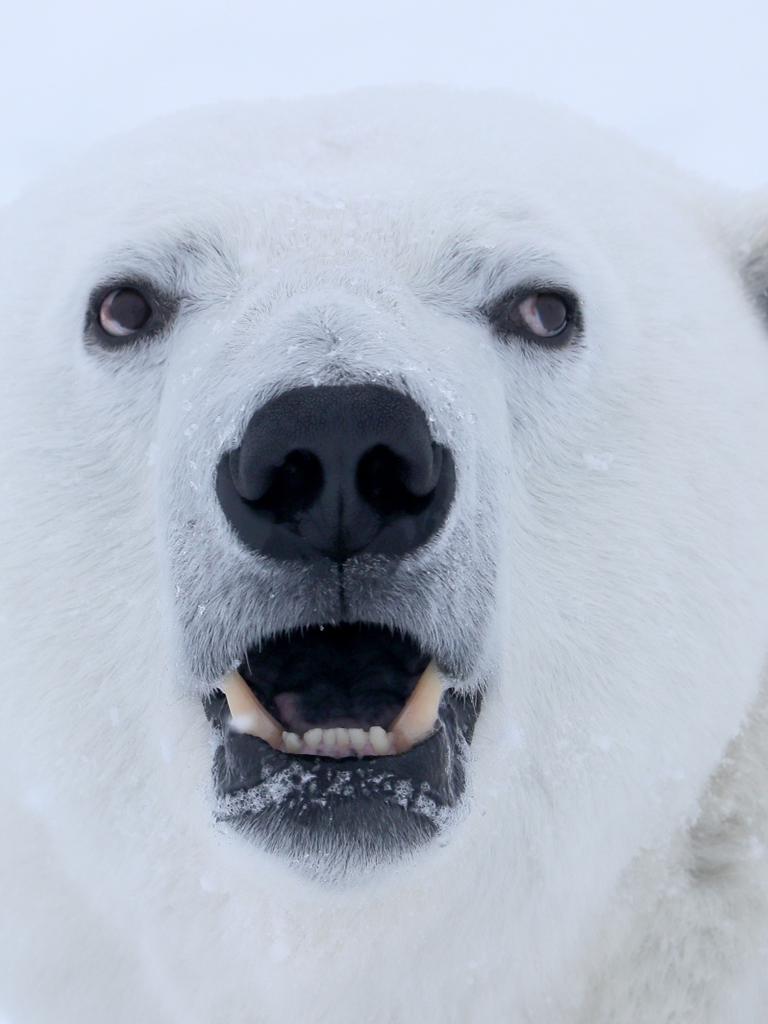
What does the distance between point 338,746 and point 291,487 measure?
0.42 m

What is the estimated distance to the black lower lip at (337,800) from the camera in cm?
185

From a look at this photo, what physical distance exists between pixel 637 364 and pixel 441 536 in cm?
78

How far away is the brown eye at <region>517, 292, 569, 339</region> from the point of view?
2.31 m

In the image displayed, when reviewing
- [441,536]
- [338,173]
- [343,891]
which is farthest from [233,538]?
[338,173]

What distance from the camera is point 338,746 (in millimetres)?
1841

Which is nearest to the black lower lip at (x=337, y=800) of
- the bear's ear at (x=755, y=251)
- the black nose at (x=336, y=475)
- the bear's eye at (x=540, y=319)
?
the black nose at (x=336, y=475)

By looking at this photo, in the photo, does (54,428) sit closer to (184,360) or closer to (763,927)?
(184,360)

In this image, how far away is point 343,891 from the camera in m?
1.93

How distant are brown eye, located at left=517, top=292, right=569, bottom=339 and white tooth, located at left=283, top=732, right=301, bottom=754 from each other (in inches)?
36.7

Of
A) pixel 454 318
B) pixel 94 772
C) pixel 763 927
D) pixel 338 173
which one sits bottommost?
pixel 94 772

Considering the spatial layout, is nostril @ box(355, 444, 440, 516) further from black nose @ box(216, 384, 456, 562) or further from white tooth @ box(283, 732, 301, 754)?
white tooth @ box(283, 732, 301, 754)

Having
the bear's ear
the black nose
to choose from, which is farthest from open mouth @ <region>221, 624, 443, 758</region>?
the bear's ear

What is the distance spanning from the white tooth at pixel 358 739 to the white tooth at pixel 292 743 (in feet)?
0.26

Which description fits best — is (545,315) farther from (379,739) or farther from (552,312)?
(379,739)
